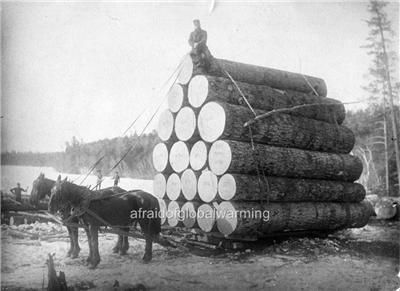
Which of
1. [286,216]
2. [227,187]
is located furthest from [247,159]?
[286,216]

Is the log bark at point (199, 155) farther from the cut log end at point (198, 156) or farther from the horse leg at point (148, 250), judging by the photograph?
the horse leg at point (148, 250)

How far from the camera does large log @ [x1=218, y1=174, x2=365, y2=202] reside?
600cm

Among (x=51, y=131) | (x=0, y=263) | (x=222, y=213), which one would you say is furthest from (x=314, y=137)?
(x=0, y=263)

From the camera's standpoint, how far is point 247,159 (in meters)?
6.15

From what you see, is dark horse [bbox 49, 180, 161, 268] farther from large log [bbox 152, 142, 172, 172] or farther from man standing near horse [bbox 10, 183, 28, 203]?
large log [bbox 152, 142, 172, 172]

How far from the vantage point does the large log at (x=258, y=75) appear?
6.56 m

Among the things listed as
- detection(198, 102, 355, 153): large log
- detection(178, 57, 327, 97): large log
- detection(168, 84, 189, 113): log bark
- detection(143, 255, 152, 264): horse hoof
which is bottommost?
detection(143, 255, 152, 264): horse hoof

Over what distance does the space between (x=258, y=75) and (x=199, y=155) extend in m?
2.14

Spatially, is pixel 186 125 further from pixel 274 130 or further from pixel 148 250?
pixel 148 250

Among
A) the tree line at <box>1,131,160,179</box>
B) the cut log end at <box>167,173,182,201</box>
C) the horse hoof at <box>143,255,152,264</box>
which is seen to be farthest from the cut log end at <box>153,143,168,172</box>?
the horse hoof at <box>143,255,152,264</box>

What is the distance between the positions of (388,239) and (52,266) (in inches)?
240

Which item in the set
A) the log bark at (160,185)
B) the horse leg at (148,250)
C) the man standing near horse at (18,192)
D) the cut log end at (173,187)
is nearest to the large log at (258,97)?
the cut log end at (173,187)

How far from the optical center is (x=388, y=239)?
7.40 meters

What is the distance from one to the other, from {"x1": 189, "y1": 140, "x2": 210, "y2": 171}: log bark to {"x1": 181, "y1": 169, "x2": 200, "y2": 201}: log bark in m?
0.12
